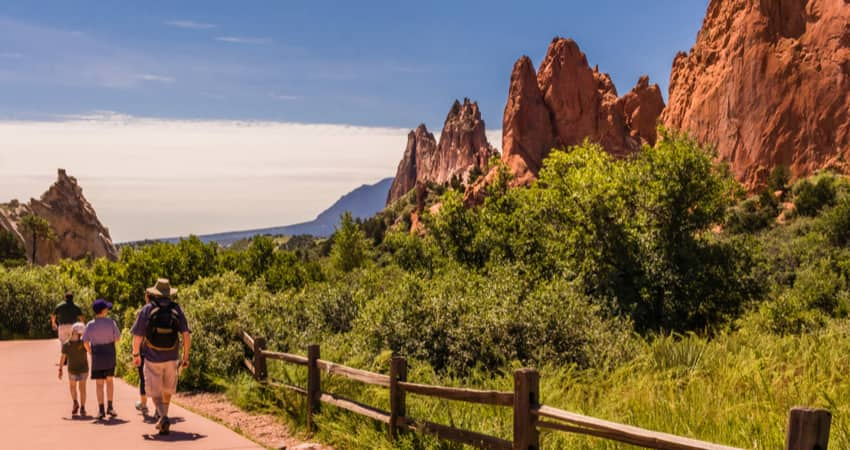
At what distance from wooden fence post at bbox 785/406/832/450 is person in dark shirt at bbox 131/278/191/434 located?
7.74m

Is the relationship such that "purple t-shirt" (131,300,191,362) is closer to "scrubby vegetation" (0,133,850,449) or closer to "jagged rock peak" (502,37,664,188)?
"scrubby vegetation" (0,133,850,449)

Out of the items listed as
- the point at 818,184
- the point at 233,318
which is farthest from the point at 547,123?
the point at 233,318

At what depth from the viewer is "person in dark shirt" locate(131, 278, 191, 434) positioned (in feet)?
31.0

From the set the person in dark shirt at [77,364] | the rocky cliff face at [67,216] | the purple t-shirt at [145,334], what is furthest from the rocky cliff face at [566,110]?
the purple t-shirt at [145,334]

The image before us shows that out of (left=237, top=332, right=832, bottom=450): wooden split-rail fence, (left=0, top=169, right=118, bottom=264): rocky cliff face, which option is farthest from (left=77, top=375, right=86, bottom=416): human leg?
(left=0, top=169, right=118, bottom=264): rocky cliff face

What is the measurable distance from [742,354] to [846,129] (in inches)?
2975

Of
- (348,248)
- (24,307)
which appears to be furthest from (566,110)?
(24,307)

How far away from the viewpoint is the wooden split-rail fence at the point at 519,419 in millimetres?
3926

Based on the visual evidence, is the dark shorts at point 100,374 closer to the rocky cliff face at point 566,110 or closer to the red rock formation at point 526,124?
the red rock formation at point 526,124

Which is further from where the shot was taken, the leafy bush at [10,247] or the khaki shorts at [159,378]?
the leafy bush at [10,247]

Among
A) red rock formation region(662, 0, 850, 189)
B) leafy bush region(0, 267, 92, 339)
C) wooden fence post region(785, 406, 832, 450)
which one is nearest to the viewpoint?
wooden fence post region(785, 406, 832, 450)

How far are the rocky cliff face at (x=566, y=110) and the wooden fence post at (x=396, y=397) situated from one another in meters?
110

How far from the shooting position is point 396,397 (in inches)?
320

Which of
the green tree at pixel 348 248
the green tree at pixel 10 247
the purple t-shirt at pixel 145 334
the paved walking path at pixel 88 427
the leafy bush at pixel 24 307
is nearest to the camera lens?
the paved walking path at pixel 88 427
